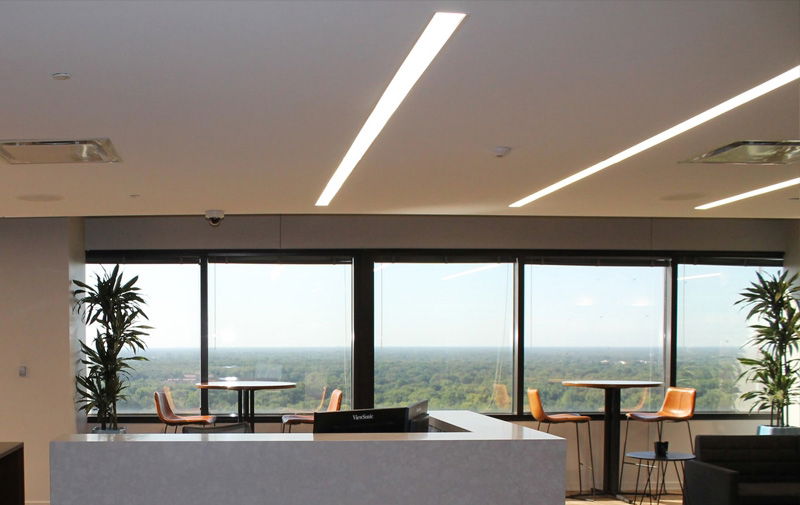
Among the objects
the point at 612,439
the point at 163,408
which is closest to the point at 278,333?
the point at 163,408

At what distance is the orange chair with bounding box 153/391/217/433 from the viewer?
8516 mm

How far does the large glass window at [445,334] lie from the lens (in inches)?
368

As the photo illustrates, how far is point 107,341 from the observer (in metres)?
8.62

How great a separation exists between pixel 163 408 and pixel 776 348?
6.30 meters

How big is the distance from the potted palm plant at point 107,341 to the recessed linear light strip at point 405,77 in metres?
4.21

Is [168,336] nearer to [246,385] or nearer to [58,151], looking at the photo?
[246,385]

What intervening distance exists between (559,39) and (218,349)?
23.1 ft

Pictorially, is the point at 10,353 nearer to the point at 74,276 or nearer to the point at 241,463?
the point at 74,276

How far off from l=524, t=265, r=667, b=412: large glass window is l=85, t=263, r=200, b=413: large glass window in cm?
360

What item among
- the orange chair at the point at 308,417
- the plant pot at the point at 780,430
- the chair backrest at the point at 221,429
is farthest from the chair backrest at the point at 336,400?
the plant pot at the point at 780,430

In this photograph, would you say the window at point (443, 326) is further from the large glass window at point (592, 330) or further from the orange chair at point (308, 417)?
the orange chair at point (308, 417)

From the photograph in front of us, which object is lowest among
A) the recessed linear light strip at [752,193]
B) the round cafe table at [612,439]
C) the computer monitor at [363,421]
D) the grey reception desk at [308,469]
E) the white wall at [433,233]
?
the round cafe table at [612,439]

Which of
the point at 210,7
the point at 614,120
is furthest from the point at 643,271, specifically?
the point at 210,7

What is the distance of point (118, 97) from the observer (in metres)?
3.64
